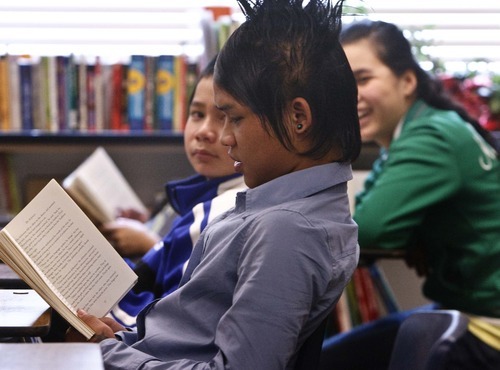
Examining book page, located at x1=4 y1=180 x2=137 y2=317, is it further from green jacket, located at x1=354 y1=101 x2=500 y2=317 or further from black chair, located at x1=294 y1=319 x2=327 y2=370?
green jacket, located at x1=354 y1=101 x2=500 y2=317

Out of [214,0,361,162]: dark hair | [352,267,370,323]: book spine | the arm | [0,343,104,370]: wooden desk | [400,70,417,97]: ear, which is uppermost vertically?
[214,0,361,162]: dark hair

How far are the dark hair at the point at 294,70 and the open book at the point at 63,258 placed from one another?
12.5 inches

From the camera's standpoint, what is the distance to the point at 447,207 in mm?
2225

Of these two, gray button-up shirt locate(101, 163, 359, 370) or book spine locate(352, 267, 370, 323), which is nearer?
gray button-up shirt locate(101, 163, 359, 370)

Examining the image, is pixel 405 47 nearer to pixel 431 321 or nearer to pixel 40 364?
pixel 431 321

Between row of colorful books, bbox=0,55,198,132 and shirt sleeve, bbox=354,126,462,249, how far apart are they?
1.31 meters

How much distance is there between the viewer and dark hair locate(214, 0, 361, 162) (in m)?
1.22

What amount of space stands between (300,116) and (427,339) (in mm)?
470

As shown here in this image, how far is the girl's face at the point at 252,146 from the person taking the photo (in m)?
1.24

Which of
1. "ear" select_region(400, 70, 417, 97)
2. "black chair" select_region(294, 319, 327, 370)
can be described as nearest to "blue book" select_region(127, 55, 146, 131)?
"ear" select_region(400, 70, 417, 97)

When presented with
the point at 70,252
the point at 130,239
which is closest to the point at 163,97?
the point at 130,239

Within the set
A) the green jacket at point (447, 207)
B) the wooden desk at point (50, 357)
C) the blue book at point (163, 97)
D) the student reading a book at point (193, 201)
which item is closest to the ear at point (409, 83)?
the green jacket at point (447, 207)

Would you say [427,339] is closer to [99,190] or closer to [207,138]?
[207,138]

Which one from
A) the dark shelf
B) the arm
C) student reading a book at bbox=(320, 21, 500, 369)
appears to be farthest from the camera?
the dark shelf
